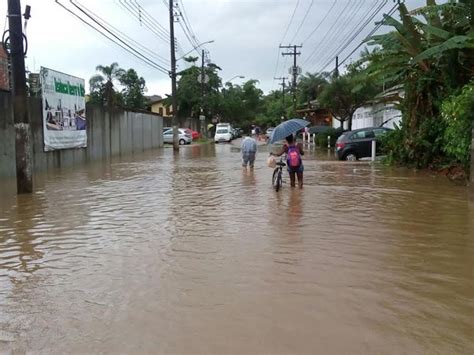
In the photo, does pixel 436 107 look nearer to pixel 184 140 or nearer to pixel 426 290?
pixel 426 290

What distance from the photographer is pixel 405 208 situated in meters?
10.5

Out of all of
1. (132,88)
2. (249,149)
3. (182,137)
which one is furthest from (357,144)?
(132,88)

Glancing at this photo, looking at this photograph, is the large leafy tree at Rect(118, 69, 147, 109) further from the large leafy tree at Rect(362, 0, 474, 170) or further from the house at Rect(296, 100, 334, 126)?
the large leafy tree at Rect(362, 0, 474, 170)

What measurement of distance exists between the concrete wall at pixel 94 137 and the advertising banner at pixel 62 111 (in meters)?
0.29

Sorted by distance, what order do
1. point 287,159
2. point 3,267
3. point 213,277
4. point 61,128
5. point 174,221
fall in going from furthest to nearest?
→ point 61,128 < point 287,159 < point 174,221 < point 3,267 < point 213,277

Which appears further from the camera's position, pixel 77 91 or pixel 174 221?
pixel 77 91

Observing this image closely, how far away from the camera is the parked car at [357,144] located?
77.2 feet

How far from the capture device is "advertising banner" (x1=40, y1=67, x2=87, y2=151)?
19.1m

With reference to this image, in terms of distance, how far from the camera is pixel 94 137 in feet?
83.3

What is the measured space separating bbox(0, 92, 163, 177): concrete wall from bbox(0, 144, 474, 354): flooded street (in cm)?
470

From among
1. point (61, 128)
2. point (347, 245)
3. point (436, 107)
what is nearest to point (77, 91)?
point (61, 128)

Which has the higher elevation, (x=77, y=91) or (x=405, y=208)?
(x=77, y=91)

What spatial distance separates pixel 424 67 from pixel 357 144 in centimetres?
Answer: 679

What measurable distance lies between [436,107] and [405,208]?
8.08 m
